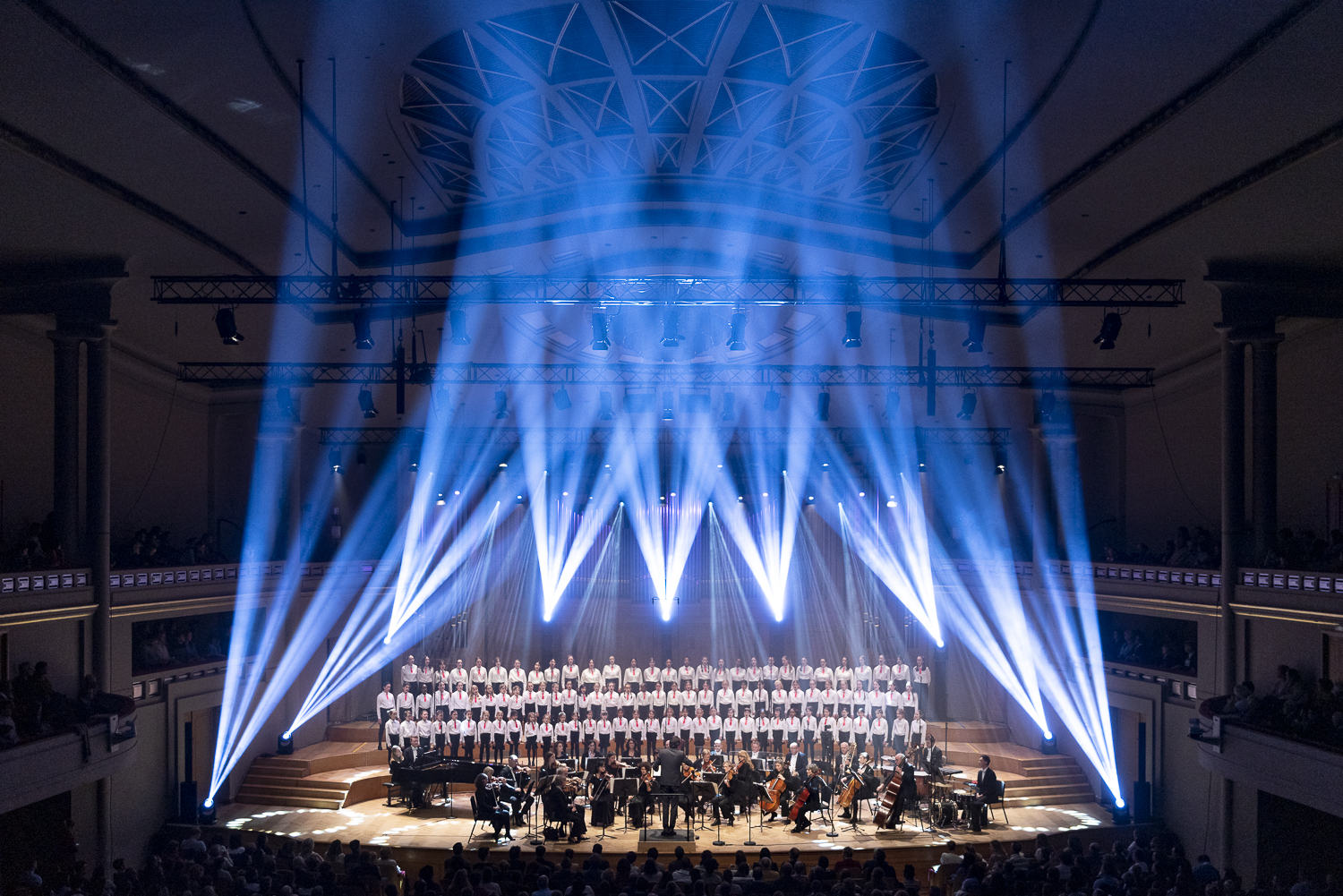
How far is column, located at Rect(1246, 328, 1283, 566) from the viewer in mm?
13914

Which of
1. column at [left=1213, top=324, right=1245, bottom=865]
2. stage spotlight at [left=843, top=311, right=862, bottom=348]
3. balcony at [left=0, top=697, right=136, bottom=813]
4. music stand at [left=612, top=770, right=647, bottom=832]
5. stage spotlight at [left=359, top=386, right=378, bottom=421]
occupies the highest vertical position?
stage spotlight at [left=843, top=311, right=862, bottom=348]

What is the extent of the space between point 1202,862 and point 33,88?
1335 centimetres

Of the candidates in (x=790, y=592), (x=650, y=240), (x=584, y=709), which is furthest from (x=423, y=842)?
(x=790, y=592)

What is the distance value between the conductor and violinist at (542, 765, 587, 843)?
3.73 ft

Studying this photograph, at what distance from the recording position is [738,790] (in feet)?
48.1

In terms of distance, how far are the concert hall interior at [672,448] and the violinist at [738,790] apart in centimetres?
56

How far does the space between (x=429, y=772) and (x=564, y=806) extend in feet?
8.61

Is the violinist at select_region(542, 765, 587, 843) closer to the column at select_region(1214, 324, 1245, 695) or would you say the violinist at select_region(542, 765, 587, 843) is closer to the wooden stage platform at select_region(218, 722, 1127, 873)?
the wooden stage platform at select_region(218, 722, 1127, 873)

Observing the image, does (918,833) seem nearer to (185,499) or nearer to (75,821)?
(75,821)

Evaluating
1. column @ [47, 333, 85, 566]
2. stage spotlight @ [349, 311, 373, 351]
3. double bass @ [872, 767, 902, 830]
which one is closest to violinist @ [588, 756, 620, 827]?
double bass @ [872, 767, 902, 830]

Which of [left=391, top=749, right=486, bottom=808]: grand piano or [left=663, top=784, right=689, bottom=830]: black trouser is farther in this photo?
[left=391, top=749, right=486, bottom=808]: grand piano

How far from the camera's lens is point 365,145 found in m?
11.4

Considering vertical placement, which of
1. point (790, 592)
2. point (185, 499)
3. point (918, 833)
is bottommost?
point (918, 833)

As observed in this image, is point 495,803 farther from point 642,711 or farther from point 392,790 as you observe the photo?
point 642,711
